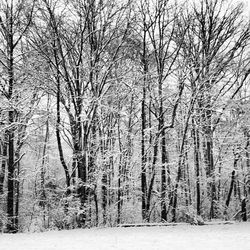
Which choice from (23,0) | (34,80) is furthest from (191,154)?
(23,0)

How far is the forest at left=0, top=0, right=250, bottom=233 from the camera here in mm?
12516

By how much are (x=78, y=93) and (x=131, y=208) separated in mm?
7298

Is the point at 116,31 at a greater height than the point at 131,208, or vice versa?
the point at 116,31

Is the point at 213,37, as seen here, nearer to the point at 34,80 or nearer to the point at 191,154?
the point at 191,154

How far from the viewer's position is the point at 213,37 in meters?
15.3

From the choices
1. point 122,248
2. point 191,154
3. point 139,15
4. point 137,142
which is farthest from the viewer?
point 191,154

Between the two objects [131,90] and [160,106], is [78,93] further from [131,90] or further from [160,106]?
[160,106]

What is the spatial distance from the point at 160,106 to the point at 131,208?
19.5 ft

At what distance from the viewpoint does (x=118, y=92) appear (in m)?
14.5

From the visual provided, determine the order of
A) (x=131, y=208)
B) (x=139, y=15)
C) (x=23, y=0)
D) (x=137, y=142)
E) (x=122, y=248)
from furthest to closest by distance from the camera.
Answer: (x=131, y=208)
(x=139, y=15)
(x=137, y=142)
(x=23, y=0)
(x=122, y=248)

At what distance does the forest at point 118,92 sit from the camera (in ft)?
41.1

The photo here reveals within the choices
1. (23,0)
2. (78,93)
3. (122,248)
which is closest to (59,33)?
(23,0)

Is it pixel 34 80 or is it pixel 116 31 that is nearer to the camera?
pixel 34 80

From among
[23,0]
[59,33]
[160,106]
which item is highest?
[23,0]
